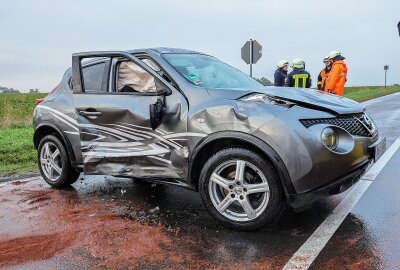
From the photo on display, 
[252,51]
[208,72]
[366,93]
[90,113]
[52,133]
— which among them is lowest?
[366,93]

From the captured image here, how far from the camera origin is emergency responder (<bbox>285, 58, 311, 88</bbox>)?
367 inches

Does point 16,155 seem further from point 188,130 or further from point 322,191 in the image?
point 322,191

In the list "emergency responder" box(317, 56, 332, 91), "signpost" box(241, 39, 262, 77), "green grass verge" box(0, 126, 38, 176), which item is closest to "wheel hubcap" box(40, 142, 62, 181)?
"green grass verge" box(0, 126, 38, 176)

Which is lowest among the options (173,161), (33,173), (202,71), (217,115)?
(33,173)

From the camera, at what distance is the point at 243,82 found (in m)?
4.93

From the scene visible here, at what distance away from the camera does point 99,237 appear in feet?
12.4

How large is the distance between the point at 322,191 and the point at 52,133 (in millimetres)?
3668

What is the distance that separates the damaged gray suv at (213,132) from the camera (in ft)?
11.9

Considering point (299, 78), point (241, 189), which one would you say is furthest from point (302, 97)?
point (299, 78)

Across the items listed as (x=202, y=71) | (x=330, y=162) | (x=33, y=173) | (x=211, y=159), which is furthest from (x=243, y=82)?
(x=33, y=173)

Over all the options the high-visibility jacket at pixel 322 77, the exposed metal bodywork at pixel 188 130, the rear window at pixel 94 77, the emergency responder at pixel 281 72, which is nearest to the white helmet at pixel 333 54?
the high-visibility jacket at pixel 322 77

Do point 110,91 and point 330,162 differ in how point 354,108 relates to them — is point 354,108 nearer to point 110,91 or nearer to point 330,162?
point 330,162

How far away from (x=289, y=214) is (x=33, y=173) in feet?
14.4

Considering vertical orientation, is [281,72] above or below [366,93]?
above
